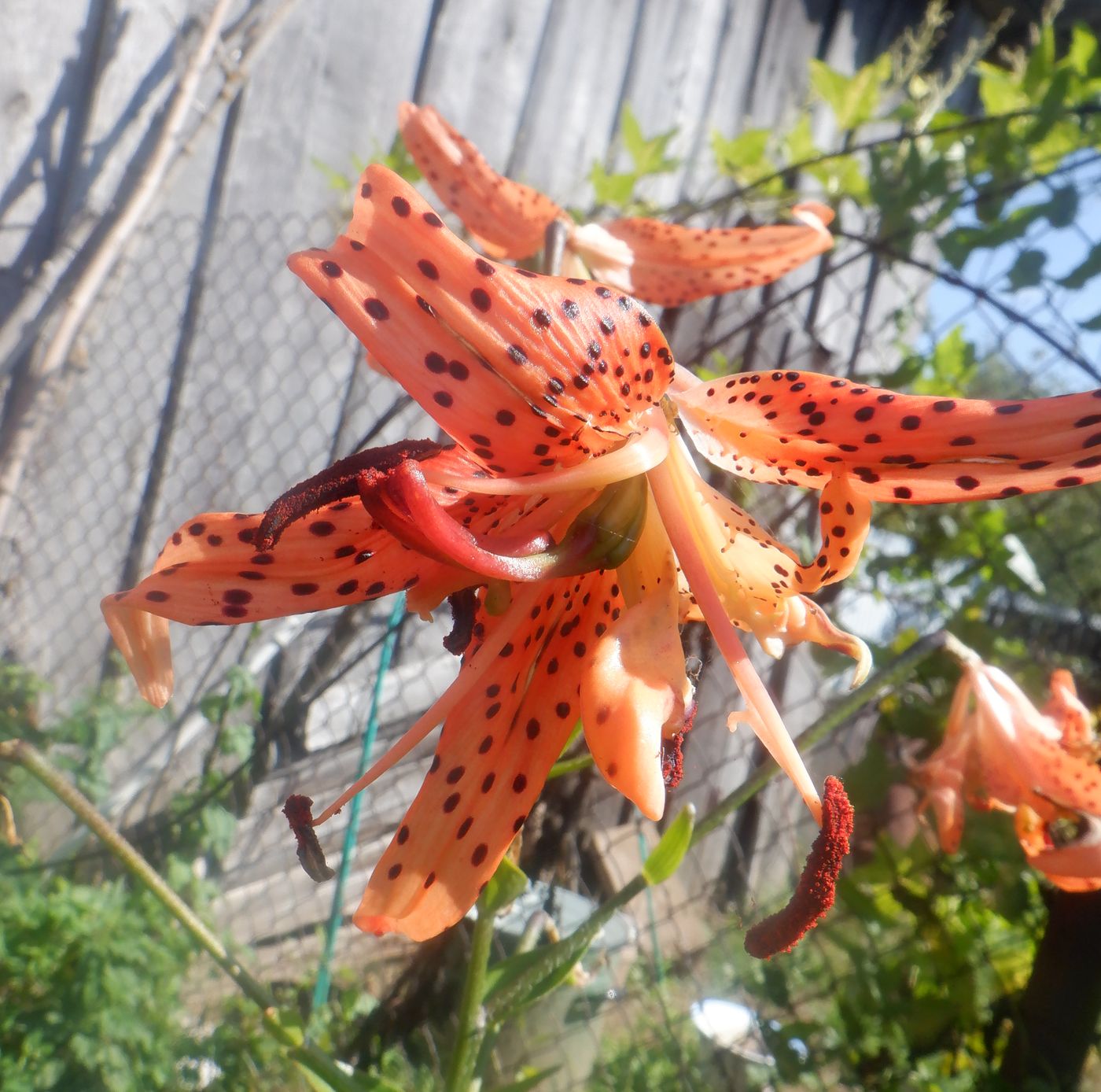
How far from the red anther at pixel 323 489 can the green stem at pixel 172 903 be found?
267 mm

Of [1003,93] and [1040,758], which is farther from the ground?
[1003,93]

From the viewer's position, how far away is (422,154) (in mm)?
801

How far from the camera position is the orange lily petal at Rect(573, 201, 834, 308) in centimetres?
71

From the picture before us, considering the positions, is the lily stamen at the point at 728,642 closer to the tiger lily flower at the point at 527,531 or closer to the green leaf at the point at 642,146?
the tiger lily flower at the point at 527,531

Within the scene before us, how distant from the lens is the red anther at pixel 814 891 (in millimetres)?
406

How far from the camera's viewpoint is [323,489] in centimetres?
39

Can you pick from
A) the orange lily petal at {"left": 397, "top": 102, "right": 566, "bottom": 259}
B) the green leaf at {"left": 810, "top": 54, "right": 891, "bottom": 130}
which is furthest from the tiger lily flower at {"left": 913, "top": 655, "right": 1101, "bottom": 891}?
the green leaf at {"left": 810, "top": 54, "right": 891, "bottom": 130}

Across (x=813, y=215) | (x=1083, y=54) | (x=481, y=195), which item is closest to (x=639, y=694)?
(x=813, y=215)

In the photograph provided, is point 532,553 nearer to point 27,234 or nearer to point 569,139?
point 27,234

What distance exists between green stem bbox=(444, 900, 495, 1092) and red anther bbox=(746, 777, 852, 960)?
0.76 feet

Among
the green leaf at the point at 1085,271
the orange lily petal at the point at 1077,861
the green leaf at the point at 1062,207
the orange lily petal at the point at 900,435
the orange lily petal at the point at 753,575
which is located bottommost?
the orange lily petal at the point at 1077,861

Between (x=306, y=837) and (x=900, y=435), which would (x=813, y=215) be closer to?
(x=900, y=435)

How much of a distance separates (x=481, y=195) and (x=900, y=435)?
1.72 feet

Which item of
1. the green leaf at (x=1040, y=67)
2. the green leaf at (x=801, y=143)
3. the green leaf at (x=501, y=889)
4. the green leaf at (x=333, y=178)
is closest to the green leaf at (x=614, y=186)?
the green leaf at (x=801, y=143)
